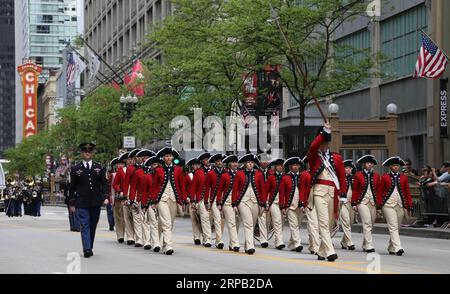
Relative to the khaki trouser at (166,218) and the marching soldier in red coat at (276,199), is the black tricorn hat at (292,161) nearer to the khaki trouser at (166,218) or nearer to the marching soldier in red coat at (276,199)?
the marching soldier in red coat at (276,199)

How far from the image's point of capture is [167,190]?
2145cm

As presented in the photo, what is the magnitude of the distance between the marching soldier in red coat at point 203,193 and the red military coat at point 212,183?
13 cm

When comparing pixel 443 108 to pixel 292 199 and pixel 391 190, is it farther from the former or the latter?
pixel 391 190

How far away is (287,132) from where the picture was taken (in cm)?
5516

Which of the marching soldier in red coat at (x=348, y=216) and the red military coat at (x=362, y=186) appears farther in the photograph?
the marching soldier in red coat at (x=348, y=216)

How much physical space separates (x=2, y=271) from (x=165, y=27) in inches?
1209

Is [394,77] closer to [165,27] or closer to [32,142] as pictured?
[165,27]

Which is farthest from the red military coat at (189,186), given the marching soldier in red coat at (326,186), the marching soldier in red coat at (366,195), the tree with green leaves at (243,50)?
the tree with green leaves at (243,50)

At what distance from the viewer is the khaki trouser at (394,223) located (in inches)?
837

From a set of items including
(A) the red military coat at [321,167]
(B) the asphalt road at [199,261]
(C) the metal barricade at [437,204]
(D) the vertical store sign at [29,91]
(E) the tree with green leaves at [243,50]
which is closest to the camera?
(B) the asphalt road at [199,261]

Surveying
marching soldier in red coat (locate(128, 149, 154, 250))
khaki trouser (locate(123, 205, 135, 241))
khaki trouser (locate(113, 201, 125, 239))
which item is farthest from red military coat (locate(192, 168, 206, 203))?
khaki trouser (locate(113, 201, 125, 239))

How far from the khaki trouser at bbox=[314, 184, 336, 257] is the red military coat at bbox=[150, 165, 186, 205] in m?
4.21
